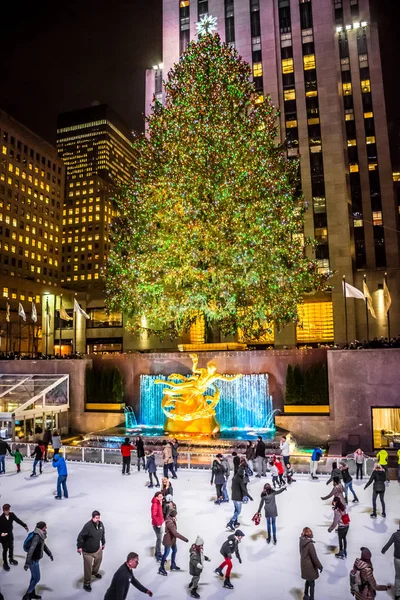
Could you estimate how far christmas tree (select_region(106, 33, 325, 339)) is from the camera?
3014 cm

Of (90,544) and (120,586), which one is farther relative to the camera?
(90,544)

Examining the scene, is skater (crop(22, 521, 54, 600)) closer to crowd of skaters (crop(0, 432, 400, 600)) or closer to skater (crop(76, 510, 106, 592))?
crowd of skaters (crop(0, 432, 400, 600))

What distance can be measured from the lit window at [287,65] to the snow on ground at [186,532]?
4618 centimetres

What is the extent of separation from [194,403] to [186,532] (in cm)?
1264

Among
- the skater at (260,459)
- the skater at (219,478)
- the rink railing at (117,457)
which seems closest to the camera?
the skater at (219,478)

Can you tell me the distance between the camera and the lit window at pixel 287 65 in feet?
167

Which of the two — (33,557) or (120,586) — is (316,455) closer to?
(33,557)

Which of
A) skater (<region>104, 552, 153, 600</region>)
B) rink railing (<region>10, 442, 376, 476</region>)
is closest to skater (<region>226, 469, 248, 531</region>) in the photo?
skater (<region>104, 552, 153, 600</region>)

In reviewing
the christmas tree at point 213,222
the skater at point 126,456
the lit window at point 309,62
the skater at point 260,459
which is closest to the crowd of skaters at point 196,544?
the skater at point 260,459

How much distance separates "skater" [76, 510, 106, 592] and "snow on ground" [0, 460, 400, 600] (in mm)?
315

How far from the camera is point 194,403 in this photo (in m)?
24.8

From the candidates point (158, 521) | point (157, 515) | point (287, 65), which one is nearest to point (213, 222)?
point (157, 515)

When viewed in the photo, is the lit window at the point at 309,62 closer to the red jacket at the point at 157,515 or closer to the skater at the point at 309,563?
the red jacket at the point at 157,515

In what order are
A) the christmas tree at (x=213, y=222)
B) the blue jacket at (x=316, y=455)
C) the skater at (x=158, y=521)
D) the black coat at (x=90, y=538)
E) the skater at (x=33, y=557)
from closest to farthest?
the skater at (x=33, y=557) < the black coat at (x=90, y=538) < the skater at (x=158, y=521) < the blue jacket at (x=316, y=455) < the christmas tree at (x=213, y=222)
